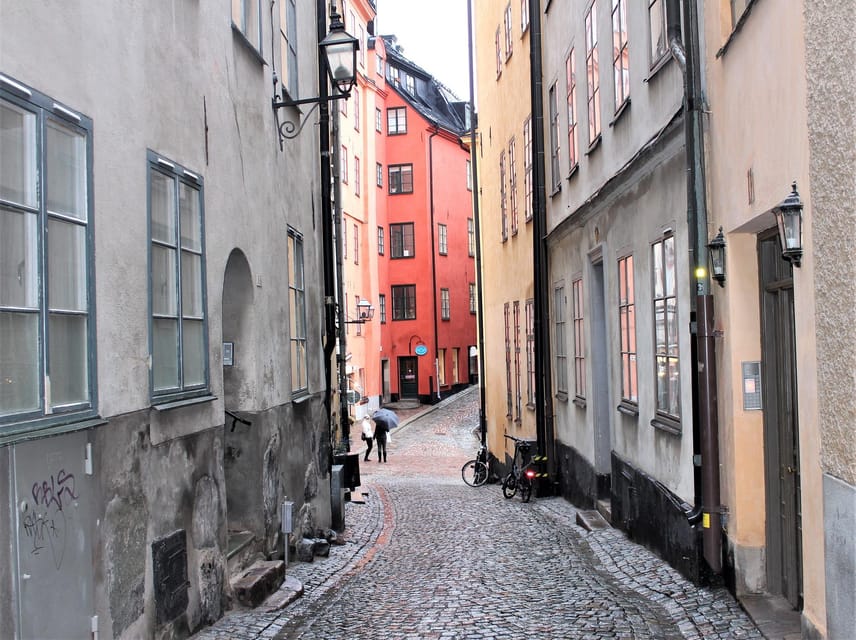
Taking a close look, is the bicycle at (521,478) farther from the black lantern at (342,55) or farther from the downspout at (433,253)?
the downspout at (433,253)

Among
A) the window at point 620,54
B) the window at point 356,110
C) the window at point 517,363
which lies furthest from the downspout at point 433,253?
the window at point 620,54

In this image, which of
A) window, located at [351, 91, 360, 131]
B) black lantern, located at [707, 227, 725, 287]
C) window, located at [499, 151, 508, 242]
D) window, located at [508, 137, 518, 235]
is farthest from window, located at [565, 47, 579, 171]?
window, located at [351, 91, 360, 131]

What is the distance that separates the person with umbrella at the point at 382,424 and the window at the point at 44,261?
19.9 m

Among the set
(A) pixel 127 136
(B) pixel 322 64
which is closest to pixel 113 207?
(A) pixel 127 136

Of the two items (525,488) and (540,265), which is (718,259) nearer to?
(540,265)

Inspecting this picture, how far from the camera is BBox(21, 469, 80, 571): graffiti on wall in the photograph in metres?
4.36

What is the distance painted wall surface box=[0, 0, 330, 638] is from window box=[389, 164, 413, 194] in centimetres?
3398

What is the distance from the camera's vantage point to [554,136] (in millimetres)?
14938

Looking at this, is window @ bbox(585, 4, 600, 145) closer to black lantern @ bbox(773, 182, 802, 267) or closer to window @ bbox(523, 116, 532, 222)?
window @ bbox(523, 116, 532, 222)

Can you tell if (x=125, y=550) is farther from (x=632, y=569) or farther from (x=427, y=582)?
(x=632, y=569)

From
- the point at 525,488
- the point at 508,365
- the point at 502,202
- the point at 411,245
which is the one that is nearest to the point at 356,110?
the point at 411,245

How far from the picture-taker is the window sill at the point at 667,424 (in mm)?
8188

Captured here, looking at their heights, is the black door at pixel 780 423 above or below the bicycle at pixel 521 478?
above

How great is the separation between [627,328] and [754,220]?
4252mm
